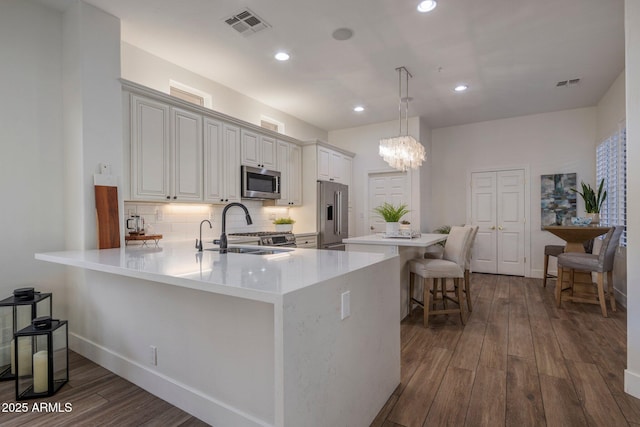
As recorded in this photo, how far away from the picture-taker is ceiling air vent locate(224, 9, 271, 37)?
2.82m

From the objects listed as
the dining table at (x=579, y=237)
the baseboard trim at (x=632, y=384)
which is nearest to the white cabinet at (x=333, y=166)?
the dining table at (x=579, y=237)

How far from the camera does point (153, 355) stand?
2088 millimetres

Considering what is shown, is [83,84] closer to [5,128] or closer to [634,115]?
[5,128]

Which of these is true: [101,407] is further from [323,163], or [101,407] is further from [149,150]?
[323,163]

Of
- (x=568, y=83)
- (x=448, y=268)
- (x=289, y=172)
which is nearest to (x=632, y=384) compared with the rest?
(x=448, y=268)

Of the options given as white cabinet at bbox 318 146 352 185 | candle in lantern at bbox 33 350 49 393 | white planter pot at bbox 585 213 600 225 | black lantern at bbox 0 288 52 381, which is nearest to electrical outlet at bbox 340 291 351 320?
candle in lantern at bbox 33 350 49 393

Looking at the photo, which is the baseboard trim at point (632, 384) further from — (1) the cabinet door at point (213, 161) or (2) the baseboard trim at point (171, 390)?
(1) the cabinet door at point (213, 161)

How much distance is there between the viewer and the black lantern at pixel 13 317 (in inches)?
91.1

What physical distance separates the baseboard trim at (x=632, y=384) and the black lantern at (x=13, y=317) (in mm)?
4088

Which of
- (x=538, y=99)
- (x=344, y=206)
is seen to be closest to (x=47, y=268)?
(x=344, y=206)

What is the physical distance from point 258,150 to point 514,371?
3744 millimetres

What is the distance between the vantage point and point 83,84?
2.64 meters

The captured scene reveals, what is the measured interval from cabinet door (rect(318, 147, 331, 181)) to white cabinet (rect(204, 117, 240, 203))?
1.59m

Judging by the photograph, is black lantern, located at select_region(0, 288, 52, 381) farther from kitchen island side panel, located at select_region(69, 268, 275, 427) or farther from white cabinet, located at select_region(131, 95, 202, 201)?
white cabinet, located at select_region(131, 95, 202, 201)
